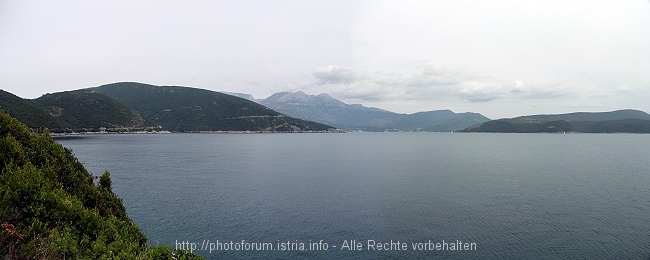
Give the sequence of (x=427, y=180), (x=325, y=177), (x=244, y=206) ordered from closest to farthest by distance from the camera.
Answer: (x=244, y=206), (x=427, y=180), (x=325, y=177)

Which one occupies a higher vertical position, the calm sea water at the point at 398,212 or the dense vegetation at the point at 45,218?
the dense vegetation at the point at 45,218

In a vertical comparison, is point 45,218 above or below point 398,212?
above

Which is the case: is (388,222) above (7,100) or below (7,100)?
below

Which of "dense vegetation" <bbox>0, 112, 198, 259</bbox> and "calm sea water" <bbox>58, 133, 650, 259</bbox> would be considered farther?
"calm sea water" <bbox>58, 133, 650, 259</bbox>

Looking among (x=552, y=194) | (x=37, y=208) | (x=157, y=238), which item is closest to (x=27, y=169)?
(x=37, y=208)

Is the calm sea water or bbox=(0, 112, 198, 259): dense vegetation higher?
bbox=(0, 112, 198, 259): dense vegetation

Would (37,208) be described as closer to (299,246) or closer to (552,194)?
(299,246)

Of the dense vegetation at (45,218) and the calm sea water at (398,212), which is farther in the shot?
the calm sea water at (398,212)

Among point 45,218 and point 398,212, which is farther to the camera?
point 398,212
